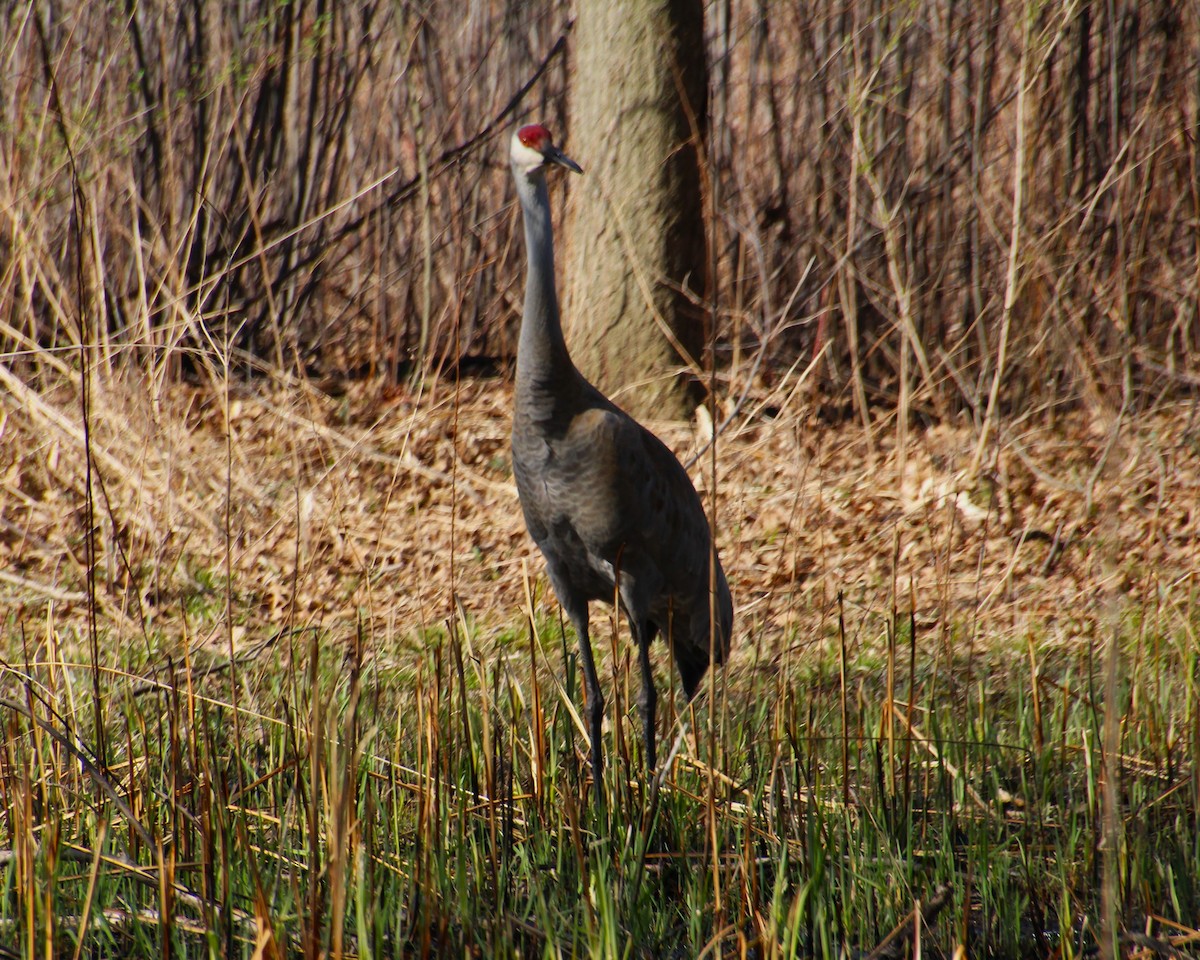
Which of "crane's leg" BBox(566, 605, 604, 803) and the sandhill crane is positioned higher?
the sandhill crane

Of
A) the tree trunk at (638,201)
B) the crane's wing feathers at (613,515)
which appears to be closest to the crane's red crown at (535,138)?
the crane's wing feathers at (613,515)

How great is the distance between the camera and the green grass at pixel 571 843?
7.41 feet

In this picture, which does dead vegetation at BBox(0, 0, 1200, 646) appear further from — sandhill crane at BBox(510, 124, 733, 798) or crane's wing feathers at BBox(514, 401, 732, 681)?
sandhill crane at BBox(510, 124, 733, 798)

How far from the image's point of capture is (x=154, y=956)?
2.40 metres

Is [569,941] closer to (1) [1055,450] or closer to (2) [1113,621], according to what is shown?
(2) [1113,621]

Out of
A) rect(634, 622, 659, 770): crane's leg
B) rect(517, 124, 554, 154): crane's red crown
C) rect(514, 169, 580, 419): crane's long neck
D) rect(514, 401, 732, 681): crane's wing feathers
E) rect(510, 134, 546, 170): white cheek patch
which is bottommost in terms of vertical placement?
rect(634, 622, 659, 770): crane's leg

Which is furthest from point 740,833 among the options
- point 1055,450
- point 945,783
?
point 1055,450

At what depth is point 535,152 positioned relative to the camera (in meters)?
3.70

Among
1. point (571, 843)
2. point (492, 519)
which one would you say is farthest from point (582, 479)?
point (492, 519)

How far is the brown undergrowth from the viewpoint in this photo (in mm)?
5492

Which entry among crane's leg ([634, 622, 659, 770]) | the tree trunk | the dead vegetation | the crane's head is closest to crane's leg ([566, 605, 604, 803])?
crane's leg ([634, 622, 659, 770])

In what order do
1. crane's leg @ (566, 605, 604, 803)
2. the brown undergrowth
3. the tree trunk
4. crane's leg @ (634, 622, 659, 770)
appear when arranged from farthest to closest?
the tree trunk < the brown undergrowth < crane's leg @ (634, 622, 659, 770) < crane's leg @ (566, 605, 604, 803)

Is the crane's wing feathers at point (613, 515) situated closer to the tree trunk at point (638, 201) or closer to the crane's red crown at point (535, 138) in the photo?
the crane's red crown at point (535, 138)

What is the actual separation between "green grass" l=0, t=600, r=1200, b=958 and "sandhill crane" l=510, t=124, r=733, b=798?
58 centimetres
